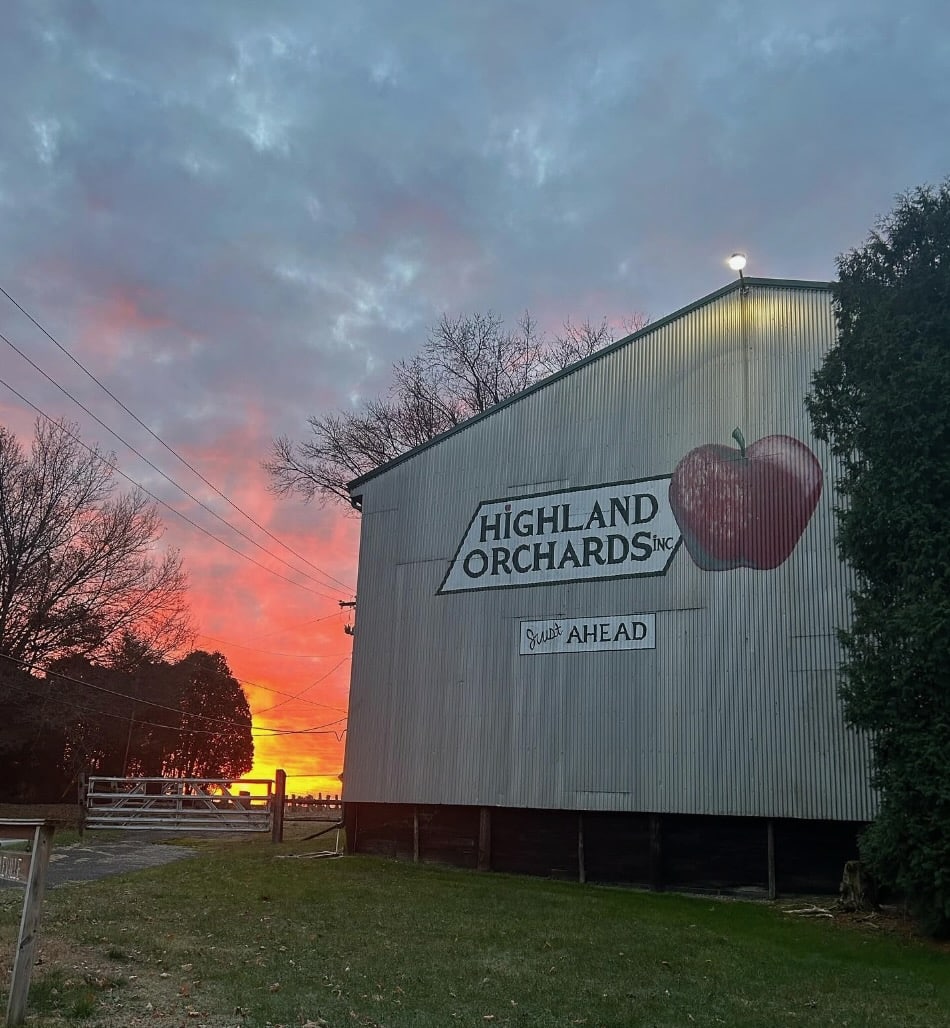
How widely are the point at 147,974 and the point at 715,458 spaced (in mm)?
11927

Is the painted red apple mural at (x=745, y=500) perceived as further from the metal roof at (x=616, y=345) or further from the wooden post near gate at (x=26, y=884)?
the wooden post near gate at (x=26, y=884)

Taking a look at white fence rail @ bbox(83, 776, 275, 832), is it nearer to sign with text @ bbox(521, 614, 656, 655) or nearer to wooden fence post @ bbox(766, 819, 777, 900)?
sign with text @ bbox(521, 614, 656, 655)

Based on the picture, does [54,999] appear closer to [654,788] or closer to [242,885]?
[242,885]

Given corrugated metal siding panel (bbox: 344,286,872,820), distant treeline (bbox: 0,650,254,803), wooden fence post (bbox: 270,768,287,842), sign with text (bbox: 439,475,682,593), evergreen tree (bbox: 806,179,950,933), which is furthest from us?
distant treeline (bbox: 0,650,254,803)

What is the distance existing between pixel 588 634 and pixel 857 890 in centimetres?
583

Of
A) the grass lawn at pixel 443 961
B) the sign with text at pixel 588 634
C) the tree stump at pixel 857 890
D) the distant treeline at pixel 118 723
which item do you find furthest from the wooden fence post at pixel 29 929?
the distant treeline at pixel 118 723

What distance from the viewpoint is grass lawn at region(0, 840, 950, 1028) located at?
7227 millimetres

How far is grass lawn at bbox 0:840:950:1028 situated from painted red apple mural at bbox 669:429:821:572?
5.37 metres

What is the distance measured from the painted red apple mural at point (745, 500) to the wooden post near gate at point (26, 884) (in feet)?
39.1

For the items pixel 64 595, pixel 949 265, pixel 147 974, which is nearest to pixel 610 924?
pixel 147 974

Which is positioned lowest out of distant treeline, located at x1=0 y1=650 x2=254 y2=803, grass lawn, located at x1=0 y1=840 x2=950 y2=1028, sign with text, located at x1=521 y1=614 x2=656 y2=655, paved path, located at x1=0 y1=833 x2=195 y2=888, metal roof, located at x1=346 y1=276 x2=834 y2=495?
paved path, located at x1=0 y1=833 x2=195 y2=888

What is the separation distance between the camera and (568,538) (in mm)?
17781

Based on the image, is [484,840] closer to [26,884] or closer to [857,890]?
[857,890]

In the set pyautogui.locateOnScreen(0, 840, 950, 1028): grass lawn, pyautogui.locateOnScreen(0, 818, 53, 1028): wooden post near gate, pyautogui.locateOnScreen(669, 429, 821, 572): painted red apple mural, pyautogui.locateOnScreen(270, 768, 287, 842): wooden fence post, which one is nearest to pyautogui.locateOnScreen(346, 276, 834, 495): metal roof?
pyautogui.locateOnScreen(669, 429, 821, 572): painted red apple mural
